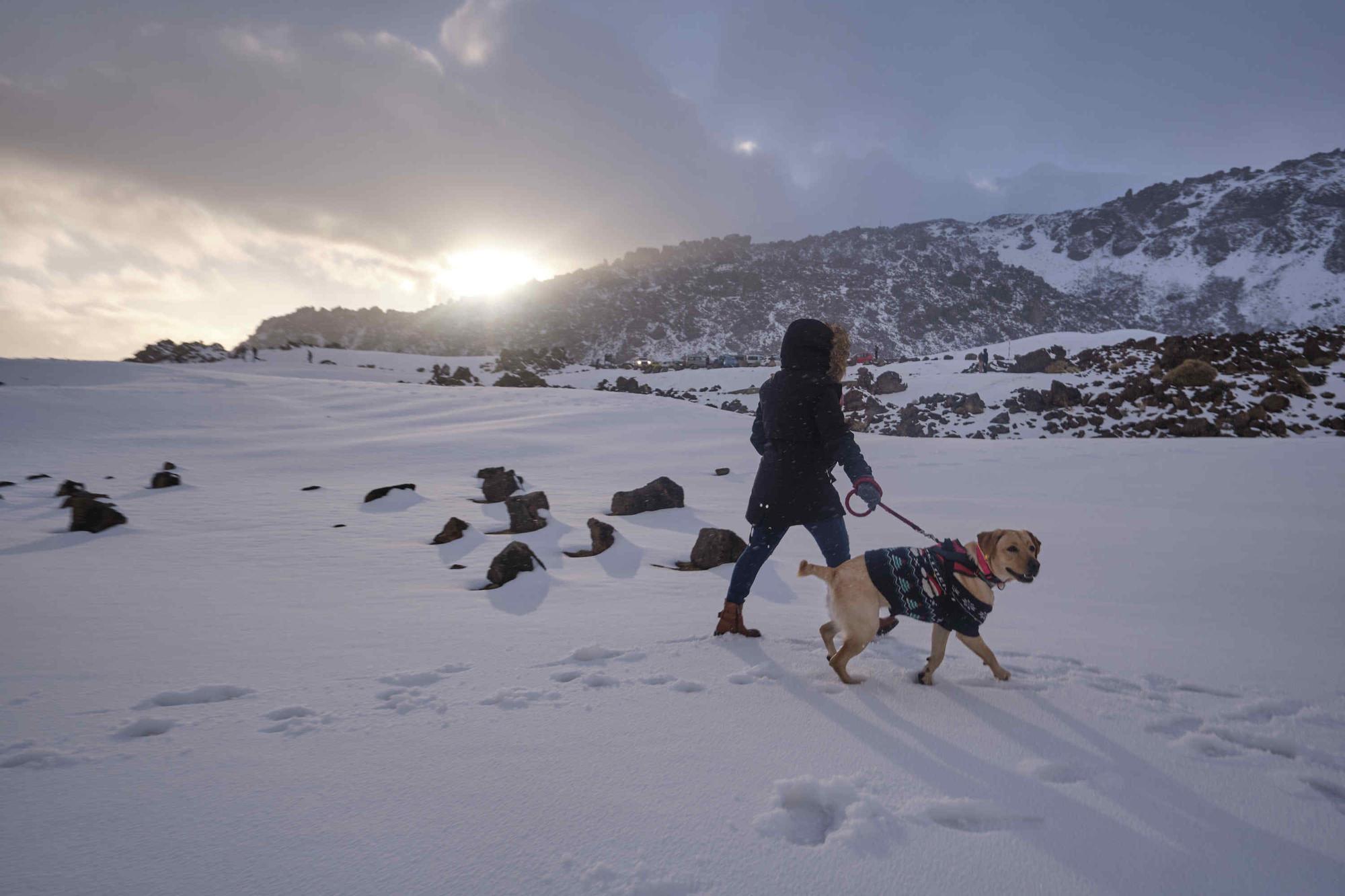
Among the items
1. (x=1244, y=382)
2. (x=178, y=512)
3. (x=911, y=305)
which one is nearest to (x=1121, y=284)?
(x=911, y=305)

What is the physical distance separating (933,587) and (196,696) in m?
3.60

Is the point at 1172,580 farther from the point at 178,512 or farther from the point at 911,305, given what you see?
the point at 911,305

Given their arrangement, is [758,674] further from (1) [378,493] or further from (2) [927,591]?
(1) [378,493]

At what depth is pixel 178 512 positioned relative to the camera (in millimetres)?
6832

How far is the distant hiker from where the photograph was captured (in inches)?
143

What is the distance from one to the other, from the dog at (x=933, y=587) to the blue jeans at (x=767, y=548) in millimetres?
540

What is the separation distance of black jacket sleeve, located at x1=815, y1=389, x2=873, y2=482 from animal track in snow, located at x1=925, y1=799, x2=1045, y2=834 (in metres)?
1.88

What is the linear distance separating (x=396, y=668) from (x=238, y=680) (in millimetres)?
716

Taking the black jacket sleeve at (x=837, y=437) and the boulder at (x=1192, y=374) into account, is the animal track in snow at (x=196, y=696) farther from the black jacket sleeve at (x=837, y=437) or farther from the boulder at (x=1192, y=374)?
the boulder at (x=1192, y=374)

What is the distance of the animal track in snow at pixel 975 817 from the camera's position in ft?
6.29

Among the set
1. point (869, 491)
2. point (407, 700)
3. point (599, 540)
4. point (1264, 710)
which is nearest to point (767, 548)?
point (869, 491)

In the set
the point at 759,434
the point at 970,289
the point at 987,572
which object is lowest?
the point at 987,572

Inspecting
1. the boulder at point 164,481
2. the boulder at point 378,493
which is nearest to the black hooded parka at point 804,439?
the boulder at point 378,493

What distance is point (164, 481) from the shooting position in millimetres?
8336
